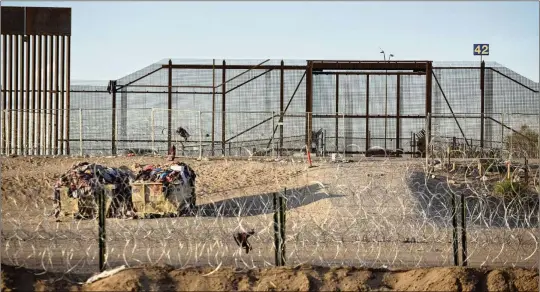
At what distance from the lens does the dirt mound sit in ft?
33.9

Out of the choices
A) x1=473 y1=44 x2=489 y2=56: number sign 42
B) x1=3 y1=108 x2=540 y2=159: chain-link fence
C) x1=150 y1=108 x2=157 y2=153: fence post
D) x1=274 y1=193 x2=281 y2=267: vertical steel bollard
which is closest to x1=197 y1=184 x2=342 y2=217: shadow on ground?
x1=3 y1=108 x2=540 y2=159: chain-link fence

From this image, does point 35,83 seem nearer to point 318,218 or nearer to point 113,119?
point 113,119

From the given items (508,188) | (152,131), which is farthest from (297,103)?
(508,188)

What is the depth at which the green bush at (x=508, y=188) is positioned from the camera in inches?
851

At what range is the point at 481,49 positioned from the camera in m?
30.1

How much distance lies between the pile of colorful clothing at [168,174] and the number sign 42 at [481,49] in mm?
13804

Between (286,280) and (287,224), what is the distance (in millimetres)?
5902

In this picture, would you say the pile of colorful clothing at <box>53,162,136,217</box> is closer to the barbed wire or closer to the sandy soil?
the barbed wire

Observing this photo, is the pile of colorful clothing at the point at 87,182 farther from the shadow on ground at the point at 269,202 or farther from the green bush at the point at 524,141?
the green bush at the point at 524,141

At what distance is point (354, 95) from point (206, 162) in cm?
614

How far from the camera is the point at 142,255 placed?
43.4 ft

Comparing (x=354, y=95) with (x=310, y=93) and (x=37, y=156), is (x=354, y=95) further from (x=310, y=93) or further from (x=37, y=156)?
(x=37, y=156)

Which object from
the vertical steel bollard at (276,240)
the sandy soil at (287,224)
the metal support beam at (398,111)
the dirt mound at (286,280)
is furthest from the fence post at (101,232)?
the metal support beam at (398,111)

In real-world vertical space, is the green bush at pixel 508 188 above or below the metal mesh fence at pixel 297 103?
below
